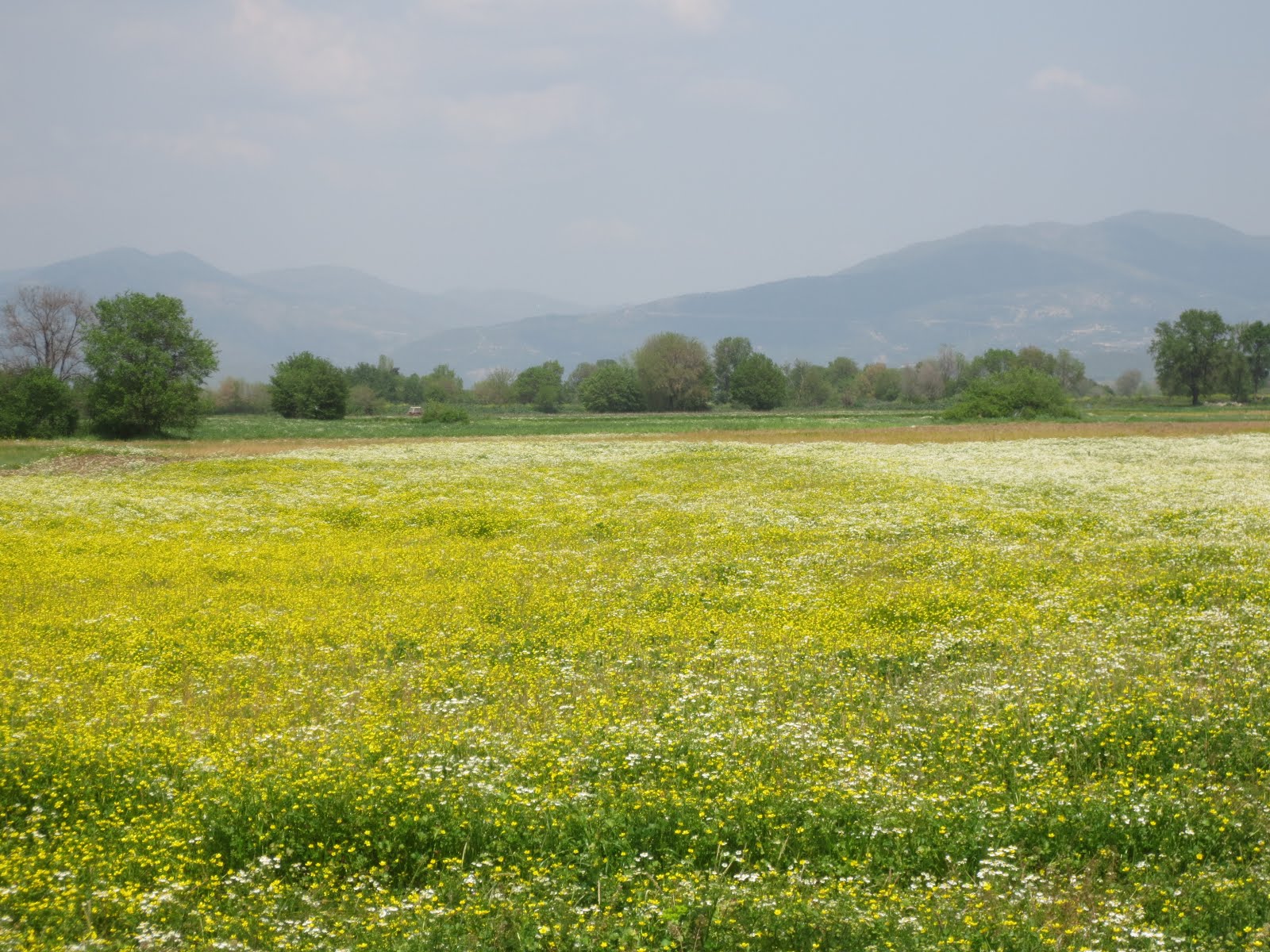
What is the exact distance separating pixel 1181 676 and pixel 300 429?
89662mm

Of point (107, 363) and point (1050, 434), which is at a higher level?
point (107, 363)

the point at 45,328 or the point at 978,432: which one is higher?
the point at 45,328

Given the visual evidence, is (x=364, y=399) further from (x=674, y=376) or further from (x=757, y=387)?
(x=757, y=387)

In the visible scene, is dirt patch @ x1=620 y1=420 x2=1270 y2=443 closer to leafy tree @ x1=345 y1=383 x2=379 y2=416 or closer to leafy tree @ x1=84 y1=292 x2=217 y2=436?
leafy tree @ x1=84 y1=292 x2=217 y2=436

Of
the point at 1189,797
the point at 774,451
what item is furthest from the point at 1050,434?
the point at 1189,797

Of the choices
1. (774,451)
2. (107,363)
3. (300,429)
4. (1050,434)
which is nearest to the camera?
(774,451)

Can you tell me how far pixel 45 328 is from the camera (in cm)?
10050

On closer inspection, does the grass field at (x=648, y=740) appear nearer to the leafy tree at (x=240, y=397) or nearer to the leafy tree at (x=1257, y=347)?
the leafy tree at (x=1257, y=347)

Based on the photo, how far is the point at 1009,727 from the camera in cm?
1076

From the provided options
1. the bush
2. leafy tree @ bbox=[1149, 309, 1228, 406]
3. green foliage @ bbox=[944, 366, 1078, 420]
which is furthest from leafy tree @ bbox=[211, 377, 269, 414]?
leafy tree @ bbox=[1149, 309, 1228, 406]

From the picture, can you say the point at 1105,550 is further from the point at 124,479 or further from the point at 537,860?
the point at 124,479

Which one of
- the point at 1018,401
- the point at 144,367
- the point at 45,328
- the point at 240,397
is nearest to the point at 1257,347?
the point at 1018,401

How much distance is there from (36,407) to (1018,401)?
9305cm

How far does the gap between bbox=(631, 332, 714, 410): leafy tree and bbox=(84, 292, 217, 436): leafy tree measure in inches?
3277
